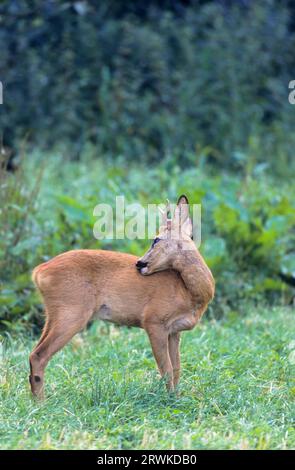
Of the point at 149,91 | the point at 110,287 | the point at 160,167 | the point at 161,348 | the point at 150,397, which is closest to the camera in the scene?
the point at 150,397

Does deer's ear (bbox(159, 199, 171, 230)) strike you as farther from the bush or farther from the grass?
the bush

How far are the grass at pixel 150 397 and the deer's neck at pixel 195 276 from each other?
21.2 inches

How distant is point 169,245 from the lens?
6.23m

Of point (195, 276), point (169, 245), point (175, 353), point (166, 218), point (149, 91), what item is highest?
point (149, 91)

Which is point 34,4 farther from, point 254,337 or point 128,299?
point 128,299

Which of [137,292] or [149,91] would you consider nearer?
[137,292]

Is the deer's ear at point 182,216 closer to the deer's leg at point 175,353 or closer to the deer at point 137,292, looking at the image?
the deer at point 137,292

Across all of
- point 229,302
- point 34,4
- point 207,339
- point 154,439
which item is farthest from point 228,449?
point 34,4

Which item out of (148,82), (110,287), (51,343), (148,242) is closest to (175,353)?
(110,287)

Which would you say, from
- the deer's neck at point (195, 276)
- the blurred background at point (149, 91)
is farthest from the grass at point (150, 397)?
the blurred background at point (149, 91)

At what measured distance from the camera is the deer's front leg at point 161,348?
234 inches

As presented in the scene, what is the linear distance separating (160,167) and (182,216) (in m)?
6.00

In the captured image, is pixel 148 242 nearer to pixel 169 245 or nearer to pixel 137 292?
pixel 169 245

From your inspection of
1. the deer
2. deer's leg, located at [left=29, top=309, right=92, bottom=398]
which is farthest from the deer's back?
deer's leg, located at [left=29, top=309, right=92, bottom=398]
